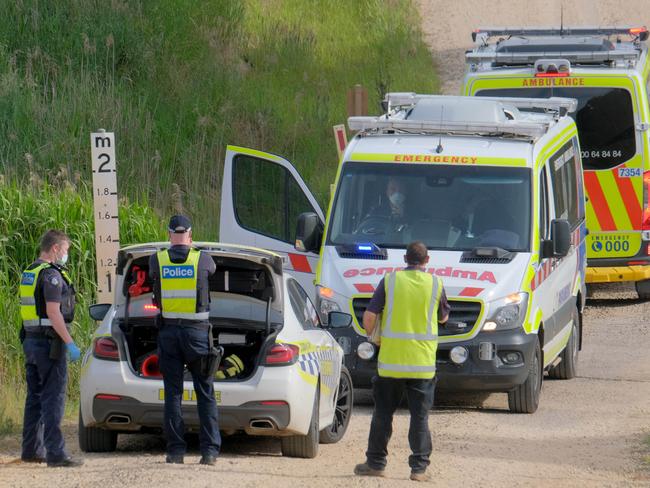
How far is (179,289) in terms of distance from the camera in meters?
8.88

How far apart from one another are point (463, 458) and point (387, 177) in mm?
3512

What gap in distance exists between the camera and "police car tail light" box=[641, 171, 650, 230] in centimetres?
1795

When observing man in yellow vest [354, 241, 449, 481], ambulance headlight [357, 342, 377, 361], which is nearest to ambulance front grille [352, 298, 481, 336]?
ambulance headlight [357, 342, 377, 361]

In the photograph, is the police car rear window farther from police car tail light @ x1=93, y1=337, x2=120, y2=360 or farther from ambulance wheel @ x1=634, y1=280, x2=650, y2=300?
police car tail light @ x1=93, y1=337, x2=120, y2=360

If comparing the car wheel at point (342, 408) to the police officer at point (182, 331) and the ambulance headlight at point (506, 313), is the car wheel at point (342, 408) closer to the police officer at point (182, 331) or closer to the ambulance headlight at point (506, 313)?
the ambulance headlight at point (506, 313)

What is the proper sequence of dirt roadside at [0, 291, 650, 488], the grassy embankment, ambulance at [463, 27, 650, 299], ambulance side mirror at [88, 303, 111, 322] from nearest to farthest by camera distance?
1. dirt roadside at [0, 291, 650, 488]
2. ambulance side mirror at [88, 303, 111, 322]
3. the grassy embankment
4. ambulance at [463, 27, 650, 299]

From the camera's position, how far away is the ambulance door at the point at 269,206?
1292 centimetres

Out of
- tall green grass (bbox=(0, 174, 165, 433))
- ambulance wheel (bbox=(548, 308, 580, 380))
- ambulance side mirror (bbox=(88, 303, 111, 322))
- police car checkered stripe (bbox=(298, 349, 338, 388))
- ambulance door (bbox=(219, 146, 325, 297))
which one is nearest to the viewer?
police car checkered stripe (bbox=(298, 349, 338, 388))

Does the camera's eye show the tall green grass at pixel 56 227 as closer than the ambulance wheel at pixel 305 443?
No

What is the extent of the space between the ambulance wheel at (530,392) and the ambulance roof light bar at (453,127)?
2.06m

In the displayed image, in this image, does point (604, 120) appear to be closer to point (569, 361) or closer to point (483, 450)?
point (569, 361)

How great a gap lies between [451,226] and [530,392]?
1643 mm

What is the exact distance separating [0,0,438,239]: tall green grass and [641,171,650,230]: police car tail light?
577 centimetres

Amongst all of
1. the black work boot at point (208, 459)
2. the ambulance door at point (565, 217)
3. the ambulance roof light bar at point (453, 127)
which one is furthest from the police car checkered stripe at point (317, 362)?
the ambulance roof light bar at point (453, 127)
